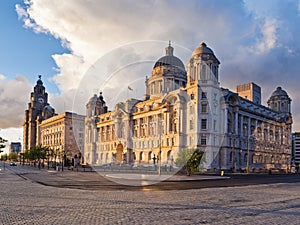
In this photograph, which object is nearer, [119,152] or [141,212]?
[141,212]

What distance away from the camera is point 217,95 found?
99.2m

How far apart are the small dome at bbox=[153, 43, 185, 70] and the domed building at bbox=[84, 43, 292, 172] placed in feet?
1.44

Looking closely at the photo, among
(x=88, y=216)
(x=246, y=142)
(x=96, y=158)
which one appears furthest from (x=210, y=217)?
(x=96, y=158)

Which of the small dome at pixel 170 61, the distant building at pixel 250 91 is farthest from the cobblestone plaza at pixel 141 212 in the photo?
the distant building at pixel 250 91

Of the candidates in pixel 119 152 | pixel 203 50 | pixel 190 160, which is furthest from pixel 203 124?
pixel 119 152

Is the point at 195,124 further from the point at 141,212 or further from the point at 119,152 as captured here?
the point at 141,212

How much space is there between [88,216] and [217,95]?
86.5 m

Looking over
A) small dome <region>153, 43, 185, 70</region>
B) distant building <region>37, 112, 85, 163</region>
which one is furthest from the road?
distant building <region>37, 112, 85, 163</region>

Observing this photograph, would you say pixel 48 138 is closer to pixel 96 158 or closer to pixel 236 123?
pixel 96 158

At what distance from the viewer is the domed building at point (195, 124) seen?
96938 mm

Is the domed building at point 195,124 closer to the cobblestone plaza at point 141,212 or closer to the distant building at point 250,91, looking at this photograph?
the distant building at point 250,91

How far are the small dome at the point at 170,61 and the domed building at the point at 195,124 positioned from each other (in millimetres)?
439

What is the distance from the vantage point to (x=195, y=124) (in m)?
96.4

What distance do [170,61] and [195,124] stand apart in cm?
4694
